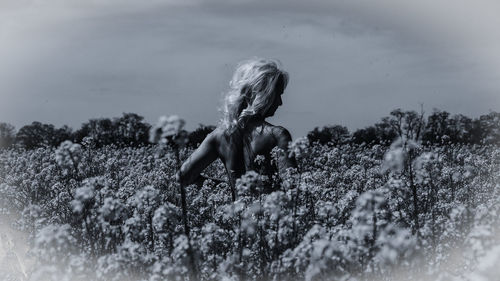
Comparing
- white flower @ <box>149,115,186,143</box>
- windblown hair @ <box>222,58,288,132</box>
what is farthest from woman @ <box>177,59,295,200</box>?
white flower @ <box>149,115,186,143</box>

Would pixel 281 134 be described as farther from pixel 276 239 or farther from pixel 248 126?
pixel 276 239

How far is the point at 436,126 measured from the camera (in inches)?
639

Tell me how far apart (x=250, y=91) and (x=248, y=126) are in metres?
0.37

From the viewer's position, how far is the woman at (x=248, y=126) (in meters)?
6.13

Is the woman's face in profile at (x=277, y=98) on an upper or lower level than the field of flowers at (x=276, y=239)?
upper

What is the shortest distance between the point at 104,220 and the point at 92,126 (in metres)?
25.7

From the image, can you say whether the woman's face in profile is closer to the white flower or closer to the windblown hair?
the windblown hair

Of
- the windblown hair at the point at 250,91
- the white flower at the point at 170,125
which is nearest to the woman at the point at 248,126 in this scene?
the windblown hair at the point at 250,91

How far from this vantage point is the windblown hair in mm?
6117

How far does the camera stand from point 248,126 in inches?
247

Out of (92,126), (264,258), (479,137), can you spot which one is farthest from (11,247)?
(92,126)

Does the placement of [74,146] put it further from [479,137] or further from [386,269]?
[479,137]

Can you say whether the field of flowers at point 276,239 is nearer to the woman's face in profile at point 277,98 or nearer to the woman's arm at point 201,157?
the woman's arm at point 201,157

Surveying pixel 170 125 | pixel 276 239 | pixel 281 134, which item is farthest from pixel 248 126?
pixel 170 125
